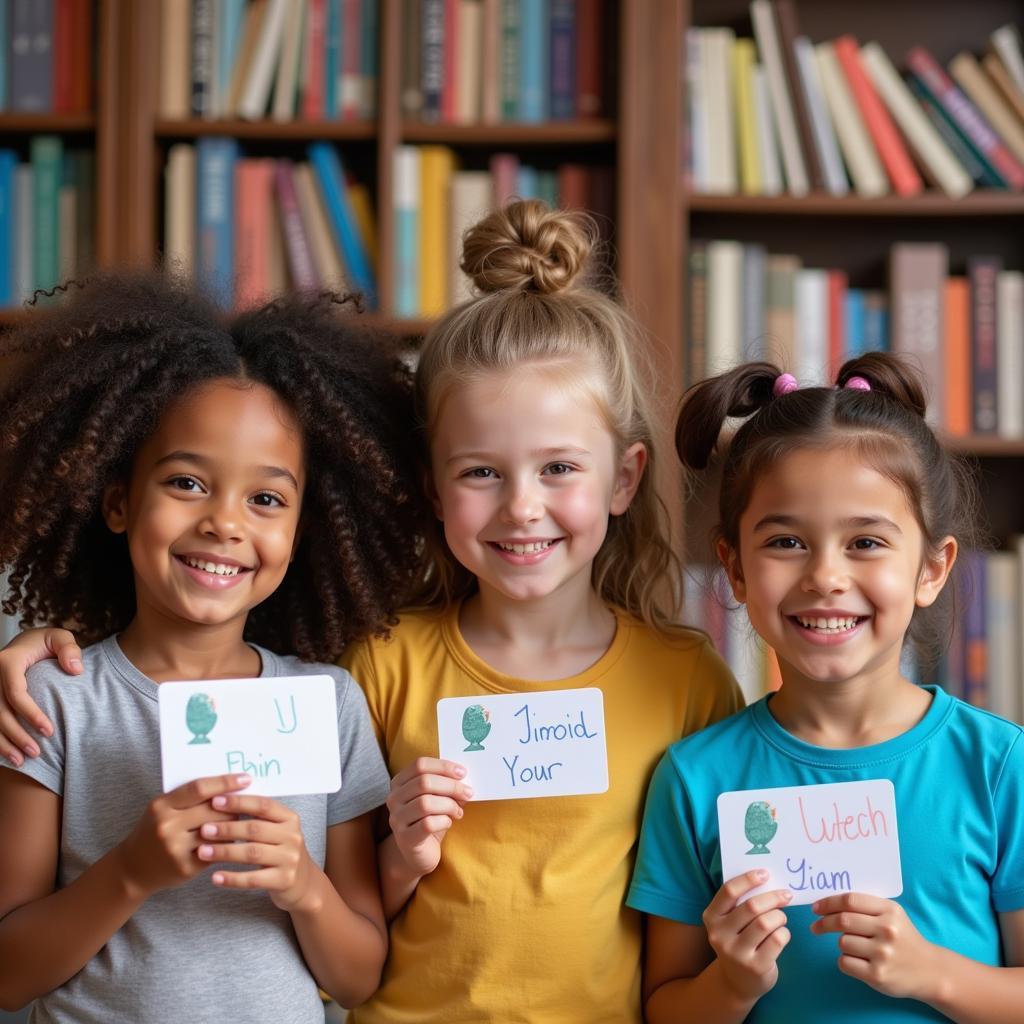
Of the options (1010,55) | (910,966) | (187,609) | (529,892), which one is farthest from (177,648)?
(1010,55)

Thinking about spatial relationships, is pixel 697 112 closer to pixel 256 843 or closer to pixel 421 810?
pixel 421 810

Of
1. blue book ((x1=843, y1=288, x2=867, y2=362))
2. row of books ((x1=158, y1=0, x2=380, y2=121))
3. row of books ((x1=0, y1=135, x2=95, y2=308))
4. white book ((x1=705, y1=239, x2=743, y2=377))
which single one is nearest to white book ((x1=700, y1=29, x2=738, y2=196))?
white book ((x1=705, y1=239, x2=743, y2=377))

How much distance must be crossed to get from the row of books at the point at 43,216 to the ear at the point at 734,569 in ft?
5.35

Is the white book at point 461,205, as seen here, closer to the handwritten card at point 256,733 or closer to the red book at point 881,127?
the red book at point 881,127

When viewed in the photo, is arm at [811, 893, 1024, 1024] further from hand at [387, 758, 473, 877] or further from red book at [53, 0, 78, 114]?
red book at [53, 0, 78, 114]

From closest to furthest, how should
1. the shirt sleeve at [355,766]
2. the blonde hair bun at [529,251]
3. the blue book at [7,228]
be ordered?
the shirt sleeve at [355,766]
the blonde hair bun at [529,251]
the blue book at [7,228]

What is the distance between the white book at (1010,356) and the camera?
2.35m

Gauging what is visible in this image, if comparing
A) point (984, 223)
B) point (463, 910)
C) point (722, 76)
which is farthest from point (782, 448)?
point (984, 223)

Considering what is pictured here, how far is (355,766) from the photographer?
48.6 inches

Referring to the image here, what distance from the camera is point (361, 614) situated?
1.34 meters

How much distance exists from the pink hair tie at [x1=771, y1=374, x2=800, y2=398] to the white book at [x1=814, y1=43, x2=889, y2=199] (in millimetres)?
1183

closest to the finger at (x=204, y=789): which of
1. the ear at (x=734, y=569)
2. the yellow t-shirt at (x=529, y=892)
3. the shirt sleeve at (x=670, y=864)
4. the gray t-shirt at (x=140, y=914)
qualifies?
the gray t-shirt at (x=140, y=914)

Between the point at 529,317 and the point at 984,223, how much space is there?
1.51m

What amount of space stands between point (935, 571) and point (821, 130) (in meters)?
1.37
